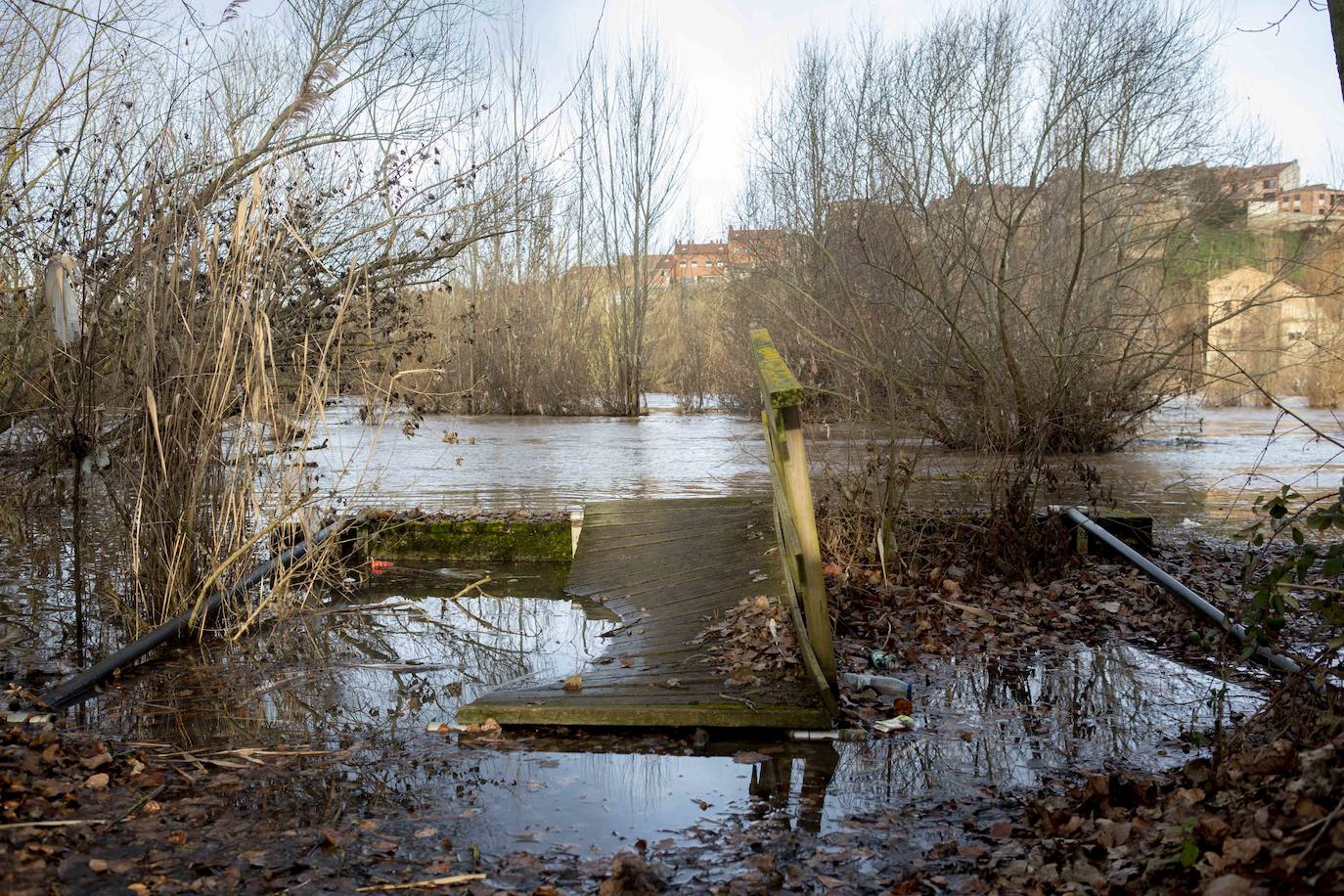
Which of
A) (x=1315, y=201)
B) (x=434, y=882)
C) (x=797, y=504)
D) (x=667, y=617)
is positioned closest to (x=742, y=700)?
(x=797, y=504)

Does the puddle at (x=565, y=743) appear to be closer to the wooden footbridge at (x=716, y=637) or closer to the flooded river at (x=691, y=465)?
the wooden footbridge at (x=716, y=637)

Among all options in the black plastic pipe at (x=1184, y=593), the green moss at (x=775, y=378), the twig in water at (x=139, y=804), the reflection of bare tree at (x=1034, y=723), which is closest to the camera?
the twig in water at (x=139, y=804)

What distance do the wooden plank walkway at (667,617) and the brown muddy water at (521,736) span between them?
0.40ft

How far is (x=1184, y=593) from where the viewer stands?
6312 mm

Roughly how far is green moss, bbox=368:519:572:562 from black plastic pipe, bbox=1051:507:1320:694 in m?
3.97

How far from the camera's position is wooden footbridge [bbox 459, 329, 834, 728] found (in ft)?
15.7

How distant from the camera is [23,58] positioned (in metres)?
11.0

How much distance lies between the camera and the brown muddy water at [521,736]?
13.1 feet

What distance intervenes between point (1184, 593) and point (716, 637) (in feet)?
8.82

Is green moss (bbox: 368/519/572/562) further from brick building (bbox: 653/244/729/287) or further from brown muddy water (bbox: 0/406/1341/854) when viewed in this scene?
brick building (bbox: 653/244/729/287)

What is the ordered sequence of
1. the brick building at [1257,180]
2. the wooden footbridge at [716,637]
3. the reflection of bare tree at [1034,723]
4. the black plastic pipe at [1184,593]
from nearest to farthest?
the reflection of bare tree at [1034,723]
the wooden footbridge at [716,637]
the black plastic pipe at [1184,593]
the brick building at [1257,180]

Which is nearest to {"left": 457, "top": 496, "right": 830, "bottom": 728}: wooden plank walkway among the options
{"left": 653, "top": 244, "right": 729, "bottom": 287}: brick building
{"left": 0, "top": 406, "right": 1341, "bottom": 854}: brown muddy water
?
{"left": 0, "top": 406, "right": 1341, "bottom": 854}: brown muddy water

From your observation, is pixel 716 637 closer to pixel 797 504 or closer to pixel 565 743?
pixel 565 743

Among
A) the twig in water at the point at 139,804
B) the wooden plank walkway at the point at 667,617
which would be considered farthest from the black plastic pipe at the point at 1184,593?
the twig in water at the point at 139,804
